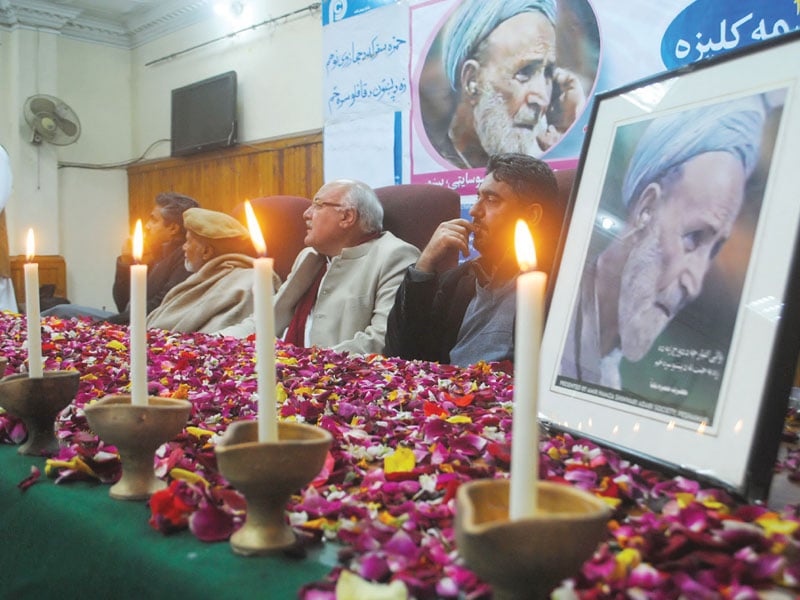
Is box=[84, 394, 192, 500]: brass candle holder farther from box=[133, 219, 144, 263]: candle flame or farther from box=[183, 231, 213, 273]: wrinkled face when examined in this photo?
box=[183, 231, 213, 273]: wrinkled face

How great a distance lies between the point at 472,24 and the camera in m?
3.81

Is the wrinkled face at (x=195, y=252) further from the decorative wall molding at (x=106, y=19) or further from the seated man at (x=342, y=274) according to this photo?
the decorative wall molding at (x=106, y=19)

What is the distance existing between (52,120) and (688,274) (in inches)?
251

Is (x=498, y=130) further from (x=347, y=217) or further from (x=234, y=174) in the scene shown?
(x=234, y=174)

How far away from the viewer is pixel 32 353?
0.58 m

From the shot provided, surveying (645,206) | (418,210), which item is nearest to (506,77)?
(418,210)

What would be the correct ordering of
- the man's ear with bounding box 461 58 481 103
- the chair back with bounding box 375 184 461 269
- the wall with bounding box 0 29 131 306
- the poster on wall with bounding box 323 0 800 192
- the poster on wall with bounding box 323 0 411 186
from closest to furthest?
the chair back with bounding box 375 184 461 269
the poster on wall with bounding box 323 0 800 192
the man's ear with bounding box 461 58 481 103
the poster on wall with bounding box 323 0 411 186
the wall with bounding box 0 29 131 306

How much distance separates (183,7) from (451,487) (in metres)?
6.16

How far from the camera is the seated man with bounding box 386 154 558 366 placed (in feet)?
5.47

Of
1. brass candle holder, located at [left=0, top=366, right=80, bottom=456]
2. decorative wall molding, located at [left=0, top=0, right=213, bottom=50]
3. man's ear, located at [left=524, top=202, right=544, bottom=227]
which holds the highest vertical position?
decorative wall molding, located at [left=0, top=0, right=213, bottom=50]

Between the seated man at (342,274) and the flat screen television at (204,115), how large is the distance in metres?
3.44

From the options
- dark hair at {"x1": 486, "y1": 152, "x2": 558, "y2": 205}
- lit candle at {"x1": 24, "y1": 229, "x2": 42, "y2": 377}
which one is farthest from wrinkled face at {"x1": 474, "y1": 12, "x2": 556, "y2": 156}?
lit candle at {"x1": 24, "y1": 229, "x2": 42, "y2": 377}

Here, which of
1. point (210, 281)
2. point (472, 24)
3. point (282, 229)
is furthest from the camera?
point (472, 24)

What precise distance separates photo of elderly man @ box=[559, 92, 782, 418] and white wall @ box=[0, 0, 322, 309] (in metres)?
4.45
